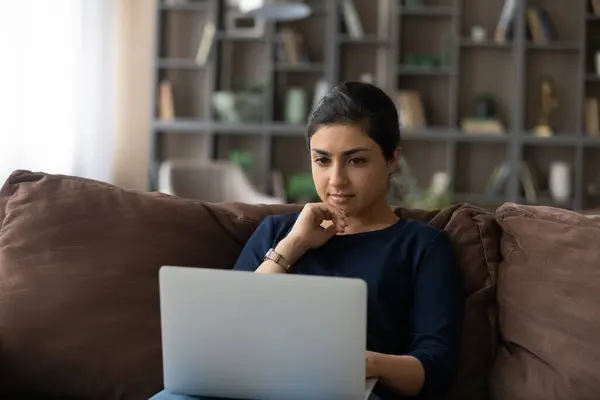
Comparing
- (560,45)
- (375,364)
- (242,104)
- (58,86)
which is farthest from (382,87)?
(375,364)

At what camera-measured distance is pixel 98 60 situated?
4.96m

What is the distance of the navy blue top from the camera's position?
153cm

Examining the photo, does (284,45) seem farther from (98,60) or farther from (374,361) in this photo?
(374,361)

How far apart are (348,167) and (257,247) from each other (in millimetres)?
261

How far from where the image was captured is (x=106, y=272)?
1.73 meters

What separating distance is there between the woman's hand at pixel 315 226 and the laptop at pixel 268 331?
0.42m

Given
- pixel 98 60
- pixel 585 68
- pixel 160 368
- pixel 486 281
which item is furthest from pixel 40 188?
pixel 585 68

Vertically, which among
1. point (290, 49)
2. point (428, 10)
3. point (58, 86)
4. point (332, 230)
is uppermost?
A: point (428, 10)

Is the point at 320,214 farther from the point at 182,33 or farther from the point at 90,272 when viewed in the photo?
the point at 182,33

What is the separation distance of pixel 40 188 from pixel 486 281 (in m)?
1.01

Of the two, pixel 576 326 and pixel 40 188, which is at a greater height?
pixel 40 188

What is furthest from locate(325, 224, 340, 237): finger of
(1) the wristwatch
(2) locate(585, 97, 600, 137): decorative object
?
(2) locate(585, 97, 600, 137): decorative object

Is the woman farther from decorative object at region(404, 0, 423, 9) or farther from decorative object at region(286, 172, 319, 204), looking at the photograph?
decorative object at region(404, 0, 423, 9)

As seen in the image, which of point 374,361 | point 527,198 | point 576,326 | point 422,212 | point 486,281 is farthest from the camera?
point 527,198
